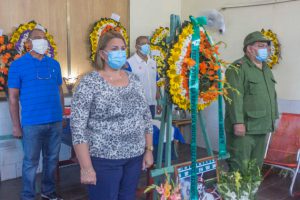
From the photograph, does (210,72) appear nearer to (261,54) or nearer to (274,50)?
(261,54)

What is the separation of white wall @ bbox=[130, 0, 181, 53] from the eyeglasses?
7.07ft

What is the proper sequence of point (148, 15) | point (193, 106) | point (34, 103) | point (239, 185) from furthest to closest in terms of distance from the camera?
point (148, 15) → point (34, 103) → point (239, 185) → point (193, 106)

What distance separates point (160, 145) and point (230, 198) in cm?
56

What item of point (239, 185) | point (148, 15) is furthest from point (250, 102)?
point (148, 15)

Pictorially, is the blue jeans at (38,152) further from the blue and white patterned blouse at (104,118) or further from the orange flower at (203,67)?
the orange flower at (203,67)

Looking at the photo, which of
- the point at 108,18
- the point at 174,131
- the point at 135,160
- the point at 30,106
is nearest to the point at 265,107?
the point at 174,131

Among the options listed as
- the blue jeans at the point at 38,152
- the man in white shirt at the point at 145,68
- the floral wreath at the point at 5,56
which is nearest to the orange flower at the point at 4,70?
the floral wreath at the point at 5,56

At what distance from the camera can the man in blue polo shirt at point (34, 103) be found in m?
2.67

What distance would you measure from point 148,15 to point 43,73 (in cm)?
264

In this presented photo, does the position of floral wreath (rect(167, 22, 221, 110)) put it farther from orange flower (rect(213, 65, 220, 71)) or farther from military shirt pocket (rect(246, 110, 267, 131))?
military shirt pocket (rect(246, 110, 267, 131))

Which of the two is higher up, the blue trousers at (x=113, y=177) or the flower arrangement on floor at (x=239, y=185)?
the blue trousers at (x=113, y=177)

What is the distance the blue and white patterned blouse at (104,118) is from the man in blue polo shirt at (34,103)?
1140mm

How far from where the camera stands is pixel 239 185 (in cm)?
202

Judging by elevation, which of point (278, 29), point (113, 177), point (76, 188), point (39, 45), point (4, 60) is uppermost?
point (278, 29)
